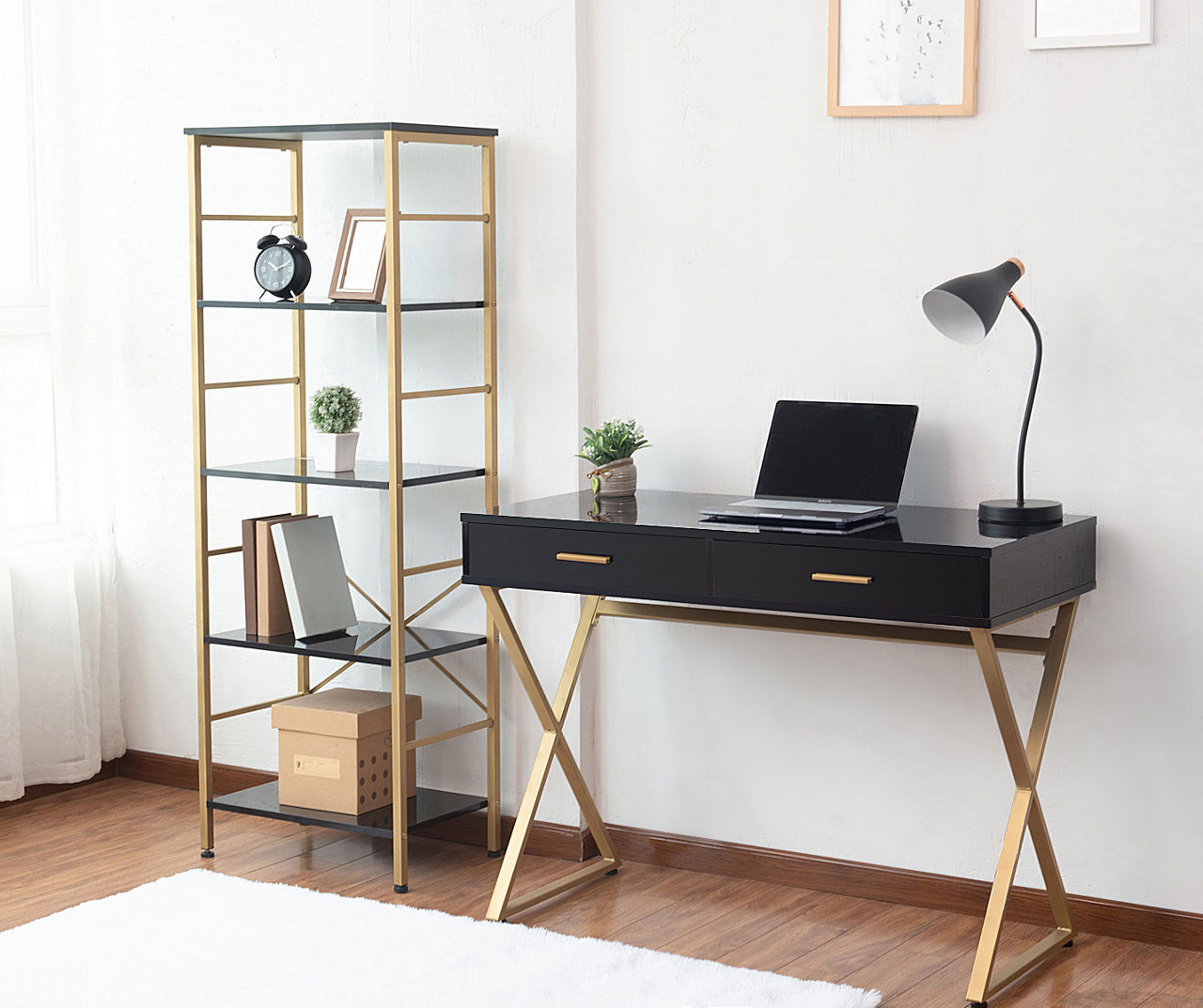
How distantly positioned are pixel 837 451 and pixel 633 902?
44.1 inches

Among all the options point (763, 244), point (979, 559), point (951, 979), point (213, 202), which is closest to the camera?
point (979, 559)

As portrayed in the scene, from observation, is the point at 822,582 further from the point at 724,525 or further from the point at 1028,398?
the point at 1028,398

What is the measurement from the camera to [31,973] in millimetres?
3174

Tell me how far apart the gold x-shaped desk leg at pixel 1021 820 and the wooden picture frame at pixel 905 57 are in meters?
1.11

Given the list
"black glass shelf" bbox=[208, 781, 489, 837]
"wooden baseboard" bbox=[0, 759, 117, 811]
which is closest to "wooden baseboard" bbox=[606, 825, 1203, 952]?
"black glass shelf" bbox=[208, 781, 489, 837]

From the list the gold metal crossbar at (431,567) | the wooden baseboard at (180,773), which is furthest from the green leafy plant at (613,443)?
the wooden baseboard at (180,773)

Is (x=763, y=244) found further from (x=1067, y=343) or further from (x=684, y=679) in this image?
(x=684, y=679)

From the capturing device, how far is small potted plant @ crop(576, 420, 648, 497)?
3.54m

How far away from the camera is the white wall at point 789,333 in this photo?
10.8 ft

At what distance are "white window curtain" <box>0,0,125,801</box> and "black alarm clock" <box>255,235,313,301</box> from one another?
2.93 ft

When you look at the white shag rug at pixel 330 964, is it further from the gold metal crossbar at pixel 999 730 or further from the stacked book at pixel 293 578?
the stacked book at pixel 293 578

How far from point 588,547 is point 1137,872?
1337 millimetres

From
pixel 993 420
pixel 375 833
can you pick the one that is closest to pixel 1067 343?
pixel 993 420

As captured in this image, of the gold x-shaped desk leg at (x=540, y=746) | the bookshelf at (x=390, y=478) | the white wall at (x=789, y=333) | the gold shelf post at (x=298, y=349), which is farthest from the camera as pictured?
the gold shelf post at (x=298, y=349)
